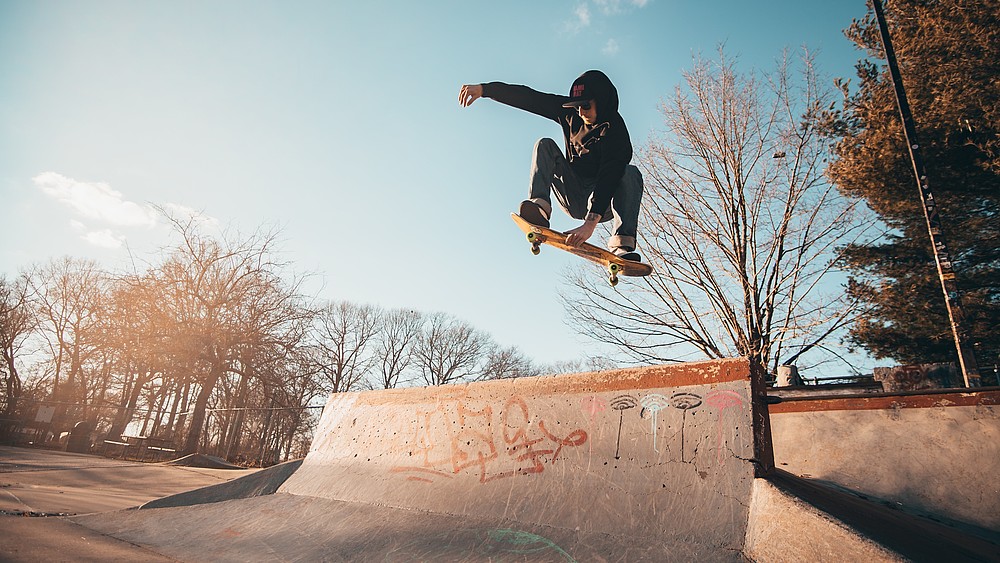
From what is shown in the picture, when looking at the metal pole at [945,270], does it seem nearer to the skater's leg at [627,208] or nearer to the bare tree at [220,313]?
the skater's leg at [627,208]

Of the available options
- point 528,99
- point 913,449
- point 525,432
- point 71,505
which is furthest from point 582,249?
point 71,505

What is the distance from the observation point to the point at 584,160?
427cm

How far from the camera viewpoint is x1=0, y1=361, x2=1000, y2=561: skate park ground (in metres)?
2.40

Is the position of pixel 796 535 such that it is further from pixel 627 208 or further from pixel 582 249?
pixel 582 249

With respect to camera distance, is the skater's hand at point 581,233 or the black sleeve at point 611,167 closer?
the black sleeve at point 611,167

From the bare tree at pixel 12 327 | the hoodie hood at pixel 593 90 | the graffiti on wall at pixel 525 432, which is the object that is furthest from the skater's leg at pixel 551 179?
the bare tree at pixel 12 327

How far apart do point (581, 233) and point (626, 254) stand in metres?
0.57

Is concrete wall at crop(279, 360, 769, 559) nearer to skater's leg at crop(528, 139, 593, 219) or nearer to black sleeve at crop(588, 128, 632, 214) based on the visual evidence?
skater's leg at crop(528, 139, 593, 219)

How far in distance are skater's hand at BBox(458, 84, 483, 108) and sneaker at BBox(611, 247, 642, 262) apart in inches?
74.1

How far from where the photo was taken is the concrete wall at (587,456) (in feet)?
8.44

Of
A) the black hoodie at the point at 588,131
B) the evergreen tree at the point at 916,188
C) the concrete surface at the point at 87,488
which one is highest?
the evergreen tree at the point at 916,188

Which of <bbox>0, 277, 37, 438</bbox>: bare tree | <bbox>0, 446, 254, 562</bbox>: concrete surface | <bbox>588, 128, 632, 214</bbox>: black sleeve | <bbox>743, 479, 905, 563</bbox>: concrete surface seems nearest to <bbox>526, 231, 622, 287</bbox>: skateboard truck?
<bbox>588, 128, 632, 214</bbox>: black sleeve

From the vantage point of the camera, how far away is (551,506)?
2959 mm

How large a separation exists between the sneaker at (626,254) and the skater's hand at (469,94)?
1882 mm
